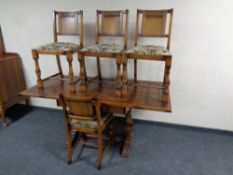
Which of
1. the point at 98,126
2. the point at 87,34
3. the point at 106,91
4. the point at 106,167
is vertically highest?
Answer: the point at 87,34

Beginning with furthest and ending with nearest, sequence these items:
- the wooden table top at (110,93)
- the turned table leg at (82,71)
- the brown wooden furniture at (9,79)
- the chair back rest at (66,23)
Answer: the brown wooden furniture at (9,79) < the chair back rest at (66,23) < the turned table leg at (82,71) < the wooden table top at (110,93)

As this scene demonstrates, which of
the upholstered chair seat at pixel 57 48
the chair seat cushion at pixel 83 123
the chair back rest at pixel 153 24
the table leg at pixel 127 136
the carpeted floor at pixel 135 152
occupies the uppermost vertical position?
the chair back rest at pixel 153 24

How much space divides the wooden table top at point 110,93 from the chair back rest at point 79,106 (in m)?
0.17

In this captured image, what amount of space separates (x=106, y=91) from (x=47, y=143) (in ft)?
3.23

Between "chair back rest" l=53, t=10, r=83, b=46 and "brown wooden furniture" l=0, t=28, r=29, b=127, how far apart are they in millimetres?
935

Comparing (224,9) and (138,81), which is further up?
(224,9)

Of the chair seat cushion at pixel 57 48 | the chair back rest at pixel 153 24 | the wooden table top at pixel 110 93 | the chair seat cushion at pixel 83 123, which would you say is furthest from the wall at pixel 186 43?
the chair seat cushion at pixel 83 123

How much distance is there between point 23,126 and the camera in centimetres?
253

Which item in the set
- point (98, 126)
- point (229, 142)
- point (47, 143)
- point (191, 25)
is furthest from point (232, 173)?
point (47, 143)

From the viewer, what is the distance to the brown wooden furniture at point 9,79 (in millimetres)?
2484

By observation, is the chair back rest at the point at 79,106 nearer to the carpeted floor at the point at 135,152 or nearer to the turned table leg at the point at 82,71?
the turned table leg at the point at 82,71

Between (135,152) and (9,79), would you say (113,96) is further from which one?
(9,79)

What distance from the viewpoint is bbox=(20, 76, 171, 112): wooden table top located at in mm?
1645

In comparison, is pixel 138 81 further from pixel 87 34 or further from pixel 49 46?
pixel 49 46
